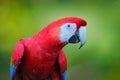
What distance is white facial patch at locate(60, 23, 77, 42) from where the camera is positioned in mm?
1171

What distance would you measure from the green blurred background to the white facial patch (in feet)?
0.52

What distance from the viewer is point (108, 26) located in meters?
1.38

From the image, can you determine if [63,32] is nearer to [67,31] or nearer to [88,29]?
[67,31]

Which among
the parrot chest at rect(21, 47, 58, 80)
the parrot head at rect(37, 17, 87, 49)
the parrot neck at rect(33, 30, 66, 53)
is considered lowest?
the parrot chest at rect(21, 47, 58, 80)

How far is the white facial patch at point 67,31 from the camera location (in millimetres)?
1171

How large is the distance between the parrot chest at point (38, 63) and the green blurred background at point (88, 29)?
136mm

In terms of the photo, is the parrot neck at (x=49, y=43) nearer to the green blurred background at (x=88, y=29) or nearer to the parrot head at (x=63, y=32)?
the parrot head at (x=63, y=32)

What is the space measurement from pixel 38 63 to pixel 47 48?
71 millimetres

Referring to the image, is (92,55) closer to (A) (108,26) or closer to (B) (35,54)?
(A) (108,26)

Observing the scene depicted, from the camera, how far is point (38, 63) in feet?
3.95

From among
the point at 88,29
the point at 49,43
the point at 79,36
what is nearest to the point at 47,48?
the point at 49,43

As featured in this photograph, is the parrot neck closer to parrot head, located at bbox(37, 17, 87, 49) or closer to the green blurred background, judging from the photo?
parrot head, located at bbox(37, 17, 87, 49)

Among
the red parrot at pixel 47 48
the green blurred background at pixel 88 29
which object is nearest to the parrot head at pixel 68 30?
the red parrot at pixel 47 48

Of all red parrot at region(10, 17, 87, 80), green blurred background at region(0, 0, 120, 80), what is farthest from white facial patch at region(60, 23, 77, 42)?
green blurred background at region(0, 0, 120, 80)
